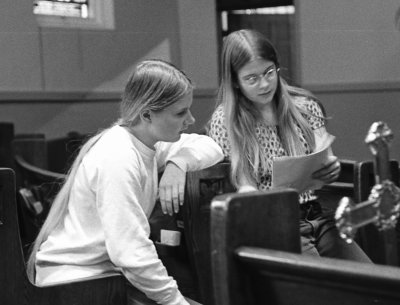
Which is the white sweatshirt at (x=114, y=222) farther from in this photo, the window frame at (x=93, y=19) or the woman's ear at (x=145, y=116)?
the window frame at (x=93, y=19)

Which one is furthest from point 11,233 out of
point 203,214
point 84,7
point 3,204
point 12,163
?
point 84,7

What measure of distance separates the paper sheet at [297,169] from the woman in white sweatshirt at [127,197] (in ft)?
0.76

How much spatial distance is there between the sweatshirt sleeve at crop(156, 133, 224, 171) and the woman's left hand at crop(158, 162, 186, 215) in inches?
2.8

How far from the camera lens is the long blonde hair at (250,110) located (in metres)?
2.28

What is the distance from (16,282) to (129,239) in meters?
0.27

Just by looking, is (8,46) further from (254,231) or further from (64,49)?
(254,231)

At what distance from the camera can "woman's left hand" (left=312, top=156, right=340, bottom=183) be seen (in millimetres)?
2148

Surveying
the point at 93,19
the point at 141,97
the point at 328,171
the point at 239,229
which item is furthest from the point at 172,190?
the point at 93,19

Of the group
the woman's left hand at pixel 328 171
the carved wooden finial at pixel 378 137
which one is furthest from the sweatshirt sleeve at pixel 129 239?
the carved wooden finial at pixel 378 137

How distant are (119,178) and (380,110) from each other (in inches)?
56.5

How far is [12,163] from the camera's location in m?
3.37

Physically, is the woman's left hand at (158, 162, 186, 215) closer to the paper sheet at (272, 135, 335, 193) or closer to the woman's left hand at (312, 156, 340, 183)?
the paper sheet at (272, 135, 335, 193)

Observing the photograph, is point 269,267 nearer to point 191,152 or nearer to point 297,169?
point 297,169

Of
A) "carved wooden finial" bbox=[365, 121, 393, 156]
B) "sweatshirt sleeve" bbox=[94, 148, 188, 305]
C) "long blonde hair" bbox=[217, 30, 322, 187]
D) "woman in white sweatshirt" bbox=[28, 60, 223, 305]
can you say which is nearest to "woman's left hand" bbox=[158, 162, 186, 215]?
"woman in white sweatshirt" bbox=[28, 60, 223, 305]
